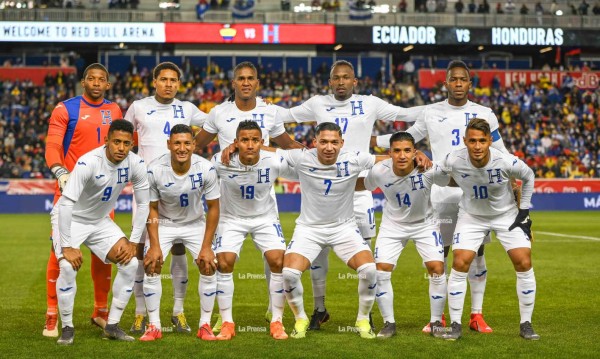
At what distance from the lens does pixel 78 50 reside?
4231 centimetres

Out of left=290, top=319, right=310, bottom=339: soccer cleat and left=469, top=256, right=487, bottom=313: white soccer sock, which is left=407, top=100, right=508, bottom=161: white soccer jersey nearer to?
left=469, top=256, right=487, bottom=313: white soccer sock

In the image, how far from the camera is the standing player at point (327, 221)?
8414mm

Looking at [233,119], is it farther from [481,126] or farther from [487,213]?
[487,213]

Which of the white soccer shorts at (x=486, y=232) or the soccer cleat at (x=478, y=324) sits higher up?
the white soccer shorts at (x=486, y=232)

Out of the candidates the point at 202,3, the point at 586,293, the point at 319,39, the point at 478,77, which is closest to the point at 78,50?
the point at 202,3

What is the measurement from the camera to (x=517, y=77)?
43.9 metres

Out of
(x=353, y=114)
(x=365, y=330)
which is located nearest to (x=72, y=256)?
(x=365, y=330)

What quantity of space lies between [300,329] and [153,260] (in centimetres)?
160

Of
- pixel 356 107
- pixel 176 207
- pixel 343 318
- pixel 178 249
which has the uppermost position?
pixel 356 107

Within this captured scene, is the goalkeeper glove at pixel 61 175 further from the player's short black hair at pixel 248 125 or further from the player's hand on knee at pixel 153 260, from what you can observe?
the player's short black hair at pixel 248 125

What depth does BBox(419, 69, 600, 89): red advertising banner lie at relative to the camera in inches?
1667

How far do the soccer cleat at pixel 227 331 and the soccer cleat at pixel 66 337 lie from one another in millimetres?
1396

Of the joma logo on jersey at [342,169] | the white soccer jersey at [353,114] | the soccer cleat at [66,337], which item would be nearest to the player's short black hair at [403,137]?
the joma logo on jersey at [342,169]

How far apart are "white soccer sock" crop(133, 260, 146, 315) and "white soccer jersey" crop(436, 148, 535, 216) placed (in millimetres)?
3320
